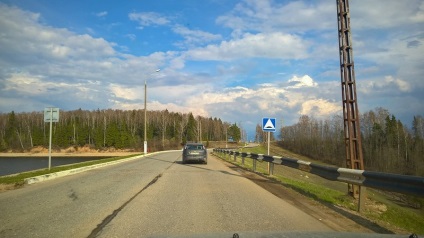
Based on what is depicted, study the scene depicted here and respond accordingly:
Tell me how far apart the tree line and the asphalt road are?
5295 cm

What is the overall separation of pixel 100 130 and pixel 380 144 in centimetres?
8940

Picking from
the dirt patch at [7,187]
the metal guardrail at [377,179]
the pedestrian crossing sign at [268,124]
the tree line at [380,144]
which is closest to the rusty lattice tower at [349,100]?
the metal guardrail at [377,179]

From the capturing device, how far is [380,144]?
78938mm

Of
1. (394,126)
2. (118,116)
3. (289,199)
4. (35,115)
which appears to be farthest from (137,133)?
(289,199)

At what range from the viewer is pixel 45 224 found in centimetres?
691

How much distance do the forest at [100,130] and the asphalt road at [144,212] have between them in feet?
295

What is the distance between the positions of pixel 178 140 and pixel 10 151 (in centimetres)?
5471

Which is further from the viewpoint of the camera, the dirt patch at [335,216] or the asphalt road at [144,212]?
the dirt patch at [335,216]

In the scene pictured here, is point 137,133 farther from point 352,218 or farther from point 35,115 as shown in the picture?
point 352,218

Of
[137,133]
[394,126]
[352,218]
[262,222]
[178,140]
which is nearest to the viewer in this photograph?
[262,222]

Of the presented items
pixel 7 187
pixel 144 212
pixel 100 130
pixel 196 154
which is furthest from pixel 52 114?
pixel 100 130

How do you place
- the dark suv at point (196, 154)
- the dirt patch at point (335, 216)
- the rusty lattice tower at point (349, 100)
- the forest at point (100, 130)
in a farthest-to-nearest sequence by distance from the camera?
the forest at point (100, 130), the dark suv at point (196, 154), the rusty lattice tower at point (349, 100), the dirt patch at point (335, 216)

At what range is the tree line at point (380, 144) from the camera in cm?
6438

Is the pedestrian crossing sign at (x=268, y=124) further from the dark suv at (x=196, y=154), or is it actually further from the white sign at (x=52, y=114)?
the white sign at (x=52, y=114)
